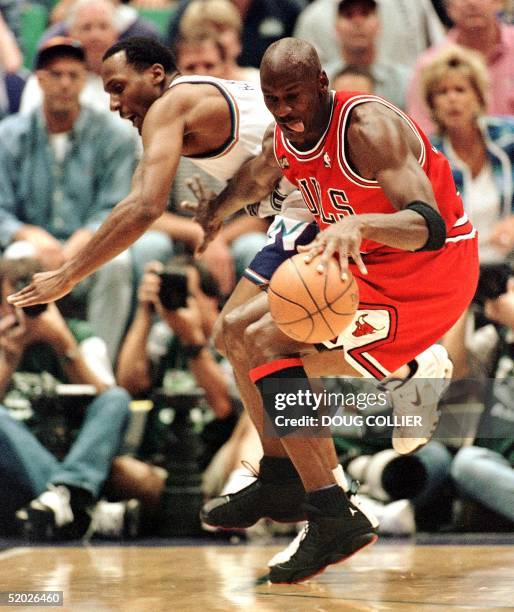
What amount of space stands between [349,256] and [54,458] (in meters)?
2.94

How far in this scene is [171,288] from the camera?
6.27 metres

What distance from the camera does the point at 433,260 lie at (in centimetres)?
419

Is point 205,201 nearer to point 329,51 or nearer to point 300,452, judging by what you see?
point 300,452

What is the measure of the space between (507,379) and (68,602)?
2.95 m

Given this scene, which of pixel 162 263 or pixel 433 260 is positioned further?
pixel 162 263

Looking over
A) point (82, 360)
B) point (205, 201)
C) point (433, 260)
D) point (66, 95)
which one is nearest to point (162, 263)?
point (82, 360)

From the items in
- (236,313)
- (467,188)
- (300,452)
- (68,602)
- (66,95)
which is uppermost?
(66,95)

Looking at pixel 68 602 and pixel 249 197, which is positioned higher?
pixel 249 197

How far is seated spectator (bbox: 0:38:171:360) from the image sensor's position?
22.3ft

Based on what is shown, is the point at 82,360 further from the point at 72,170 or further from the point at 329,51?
the point at 329,51

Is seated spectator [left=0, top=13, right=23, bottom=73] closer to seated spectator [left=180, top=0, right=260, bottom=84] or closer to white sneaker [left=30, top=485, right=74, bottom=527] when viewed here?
seated spectator [left=180, top=0, right=260, bottom=84]

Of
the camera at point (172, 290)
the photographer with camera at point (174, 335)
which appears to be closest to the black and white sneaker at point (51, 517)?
the photographer with camera at point (174, 335)

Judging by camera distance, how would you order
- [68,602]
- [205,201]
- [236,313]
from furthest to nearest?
[205,201], [236,313], [68,602]

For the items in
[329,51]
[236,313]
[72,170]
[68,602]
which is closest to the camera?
[68,602]
